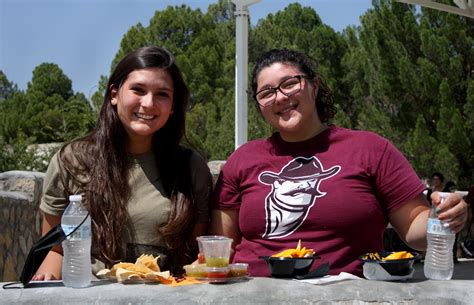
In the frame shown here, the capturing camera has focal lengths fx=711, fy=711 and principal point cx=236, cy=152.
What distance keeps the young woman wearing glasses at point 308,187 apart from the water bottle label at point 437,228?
20cm

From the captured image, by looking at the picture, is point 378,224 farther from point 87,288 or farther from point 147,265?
point 87,288

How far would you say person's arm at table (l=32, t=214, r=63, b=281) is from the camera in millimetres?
2509

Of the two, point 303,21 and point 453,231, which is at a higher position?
point 303,21

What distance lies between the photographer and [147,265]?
90.1 inches

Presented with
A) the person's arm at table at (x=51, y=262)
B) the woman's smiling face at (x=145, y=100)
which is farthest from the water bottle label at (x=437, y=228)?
the person's arm at table at (x=51, y=262)

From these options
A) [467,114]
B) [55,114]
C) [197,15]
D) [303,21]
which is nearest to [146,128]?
[467,114]

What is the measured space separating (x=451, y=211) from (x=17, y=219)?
162 inches

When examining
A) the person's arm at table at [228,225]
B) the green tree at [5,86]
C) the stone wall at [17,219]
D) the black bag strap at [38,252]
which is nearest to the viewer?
the black bag strap at [38,252]

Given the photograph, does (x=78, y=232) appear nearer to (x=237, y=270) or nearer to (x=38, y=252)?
(x=38, y=252)

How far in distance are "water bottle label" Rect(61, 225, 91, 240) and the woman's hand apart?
1.09 meters

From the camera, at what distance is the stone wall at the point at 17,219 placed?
17.6 ft

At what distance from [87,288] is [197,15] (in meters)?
20.3

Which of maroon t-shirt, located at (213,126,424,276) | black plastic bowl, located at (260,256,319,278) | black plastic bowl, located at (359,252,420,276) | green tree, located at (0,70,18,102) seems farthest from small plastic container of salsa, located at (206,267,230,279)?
green tree, located at (0,70,18,102)

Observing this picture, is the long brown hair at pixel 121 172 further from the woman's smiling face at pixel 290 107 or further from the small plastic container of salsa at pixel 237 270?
the small plastic container of salsa at pixel 237 270
